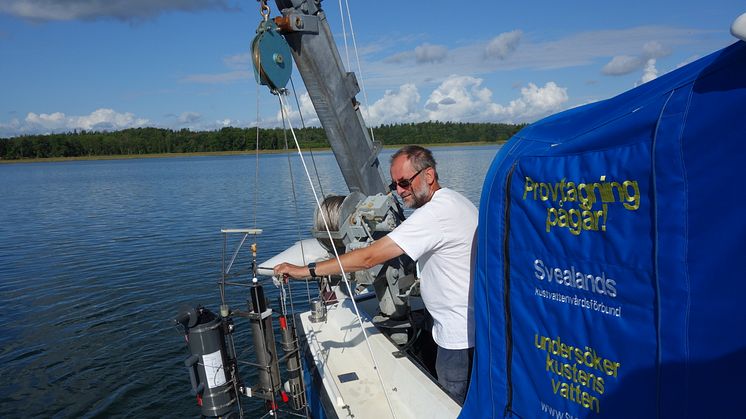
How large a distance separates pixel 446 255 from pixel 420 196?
44 centimetres

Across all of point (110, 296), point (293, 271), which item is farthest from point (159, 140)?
point (293, 271)

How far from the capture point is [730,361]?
4.82ft

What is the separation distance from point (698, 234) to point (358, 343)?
3536 millimetres

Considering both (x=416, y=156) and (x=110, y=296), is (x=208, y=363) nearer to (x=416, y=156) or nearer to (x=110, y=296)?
(x=416, y=156)

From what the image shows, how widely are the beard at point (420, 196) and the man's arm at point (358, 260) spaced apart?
381mm

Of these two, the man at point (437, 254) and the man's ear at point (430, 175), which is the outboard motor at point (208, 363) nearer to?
the man at point (437, 254)

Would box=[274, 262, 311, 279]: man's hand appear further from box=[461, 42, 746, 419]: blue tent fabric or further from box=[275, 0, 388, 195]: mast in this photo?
box=[275, 0, 388, 195]: mast

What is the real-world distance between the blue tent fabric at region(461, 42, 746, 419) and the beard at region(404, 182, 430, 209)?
77 centimetres

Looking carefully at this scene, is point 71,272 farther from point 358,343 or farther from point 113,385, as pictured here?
point 358,343

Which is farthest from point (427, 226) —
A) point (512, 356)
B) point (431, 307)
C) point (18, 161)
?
point (18, 161)

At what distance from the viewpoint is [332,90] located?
4.75m

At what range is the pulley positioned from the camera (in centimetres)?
384

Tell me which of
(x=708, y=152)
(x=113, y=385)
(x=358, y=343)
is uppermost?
(x=708, y=152)

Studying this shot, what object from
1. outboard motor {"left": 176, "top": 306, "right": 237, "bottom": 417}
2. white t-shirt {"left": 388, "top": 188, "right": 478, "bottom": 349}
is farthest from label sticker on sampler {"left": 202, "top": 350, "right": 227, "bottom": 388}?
white t-shirt {"left": 388, "top": 188, "right": 478, "bottom": 349}
